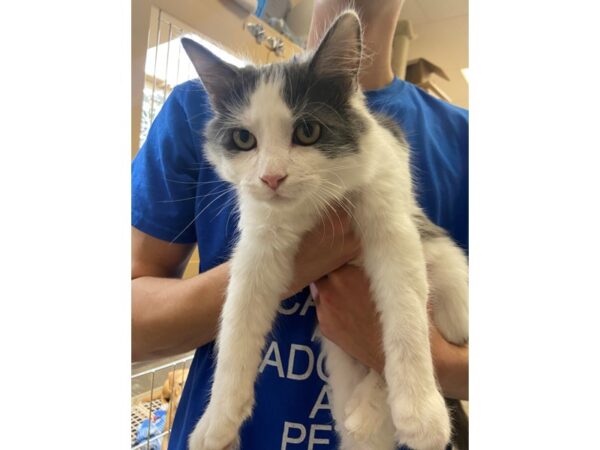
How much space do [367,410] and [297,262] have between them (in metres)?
0.27

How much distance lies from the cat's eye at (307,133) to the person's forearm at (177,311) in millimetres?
293

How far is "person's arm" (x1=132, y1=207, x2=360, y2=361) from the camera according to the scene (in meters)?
0.65

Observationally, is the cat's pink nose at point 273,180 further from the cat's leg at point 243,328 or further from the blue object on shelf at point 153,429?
the blue object on shelf at point 153,429

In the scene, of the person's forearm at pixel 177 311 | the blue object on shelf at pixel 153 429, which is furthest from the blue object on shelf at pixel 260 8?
the blue object on shelf at pixel 153 429

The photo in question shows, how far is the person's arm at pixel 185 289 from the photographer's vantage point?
651 millimetres

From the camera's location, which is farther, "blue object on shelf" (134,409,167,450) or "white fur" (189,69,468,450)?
"blue object on shelf" (134,409,167,450)

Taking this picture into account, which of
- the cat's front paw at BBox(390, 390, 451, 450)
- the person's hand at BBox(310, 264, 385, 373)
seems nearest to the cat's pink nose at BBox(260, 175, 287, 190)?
the person's hand at BBox(310, 264, 385, 373)

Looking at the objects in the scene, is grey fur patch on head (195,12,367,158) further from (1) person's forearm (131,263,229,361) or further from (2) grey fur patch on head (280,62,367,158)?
(1) person's forearm (131,263,229,361)

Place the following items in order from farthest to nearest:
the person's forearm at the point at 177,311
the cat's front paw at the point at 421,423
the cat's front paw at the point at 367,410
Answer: the person's forearm at the point at 177,311 → the cat's front paw at the point at 367,410 → the cat's front paw at the point at 421,423

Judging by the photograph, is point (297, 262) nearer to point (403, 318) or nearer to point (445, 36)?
point (403, 318)

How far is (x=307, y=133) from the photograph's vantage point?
22.4 inches

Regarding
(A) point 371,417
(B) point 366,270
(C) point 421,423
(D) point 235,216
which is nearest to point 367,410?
(A) point 371,417
